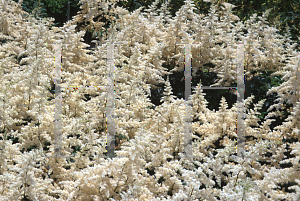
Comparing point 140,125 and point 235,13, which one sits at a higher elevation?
point 235,13

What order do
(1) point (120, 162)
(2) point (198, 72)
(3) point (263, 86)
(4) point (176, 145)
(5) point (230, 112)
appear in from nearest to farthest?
1. (1) point (120, 162)
2. (4) point (176, 145)
3. (5) point (230, 112)
4. (3) point (263, 86)
5. (2) point (198, 72)

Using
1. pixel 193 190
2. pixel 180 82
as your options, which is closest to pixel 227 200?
pixel 193 190

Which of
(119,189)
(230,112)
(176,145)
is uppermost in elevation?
(230,112)

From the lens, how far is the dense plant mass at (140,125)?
A: 3338 millimetres

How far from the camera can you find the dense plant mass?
334 centimetres

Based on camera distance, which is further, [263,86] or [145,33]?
[145,33]

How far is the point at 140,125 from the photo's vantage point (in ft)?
14.9

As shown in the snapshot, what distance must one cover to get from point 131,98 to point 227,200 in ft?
7.70

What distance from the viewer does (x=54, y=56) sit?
5.97m

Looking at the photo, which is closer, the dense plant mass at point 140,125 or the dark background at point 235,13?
the dense plant mass at point 140,125

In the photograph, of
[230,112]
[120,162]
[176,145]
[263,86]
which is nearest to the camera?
[120,162]

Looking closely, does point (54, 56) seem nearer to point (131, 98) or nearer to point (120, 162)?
point (131, 98)

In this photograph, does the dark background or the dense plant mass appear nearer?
the dense plant mass

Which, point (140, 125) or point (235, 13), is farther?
point (235, 13)
